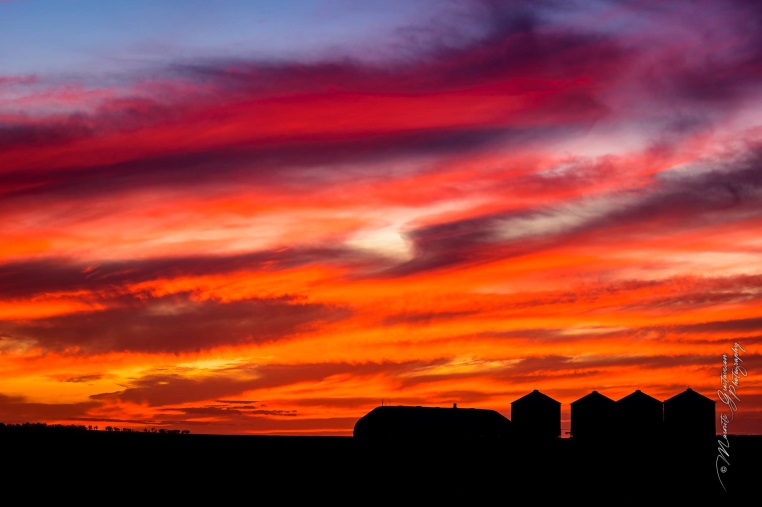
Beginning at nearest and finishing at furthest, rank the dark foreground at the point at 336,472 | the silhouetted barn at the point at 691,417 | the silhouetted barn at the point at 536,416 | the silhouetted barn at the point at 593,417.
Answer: the dark foreground at the point at 336,472
the silhouetted barn at the point at 691,417
the silhouetted barn at the point at 593,417
the silhouetted barn at the point at 536,416

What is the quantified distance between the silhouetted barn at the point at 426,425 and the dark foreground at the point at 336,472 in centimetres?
2162

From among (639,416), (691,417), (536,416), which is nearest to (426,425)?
(536,416)

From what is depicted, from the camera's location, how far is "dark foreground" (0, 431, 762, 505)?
213ft

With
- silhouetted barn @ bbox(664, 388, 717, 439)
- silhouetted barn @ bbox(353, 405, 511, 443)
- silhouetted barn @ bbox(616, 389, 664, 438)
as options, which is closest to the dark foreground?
silhouetted barn @ bbox(664, 388, 717, 439)

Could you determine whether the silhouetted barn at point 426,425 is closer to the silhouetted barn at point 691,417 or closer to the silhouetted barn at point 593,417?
the silhouetted barn at point 593,417

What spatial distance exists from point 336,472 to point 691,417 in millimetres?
44341

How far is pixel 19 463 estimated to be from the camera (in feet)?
223

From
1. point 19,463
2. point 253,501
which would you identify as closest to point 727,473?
point 253,501

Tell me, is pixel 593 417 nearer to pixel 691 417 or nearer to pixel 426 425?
pixel 691 417

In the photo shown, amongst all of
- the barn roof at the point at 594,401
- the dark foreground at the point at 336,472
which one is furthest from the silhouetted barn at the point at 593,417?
the dark foreground at the point at 336,472

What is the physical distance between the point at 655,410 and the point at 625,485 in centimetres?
3162

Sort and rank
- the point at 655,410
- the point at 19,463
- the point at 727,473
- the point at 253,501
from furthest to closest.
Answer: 1. the point at 655,410
2. the point at 727,473
3. the point at 19,463
4. the point at 253,501

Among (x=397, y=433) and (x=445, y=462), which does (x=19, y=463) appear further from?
(x=397, y=433)

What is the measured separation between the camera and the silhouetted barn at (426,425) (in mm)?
110938
